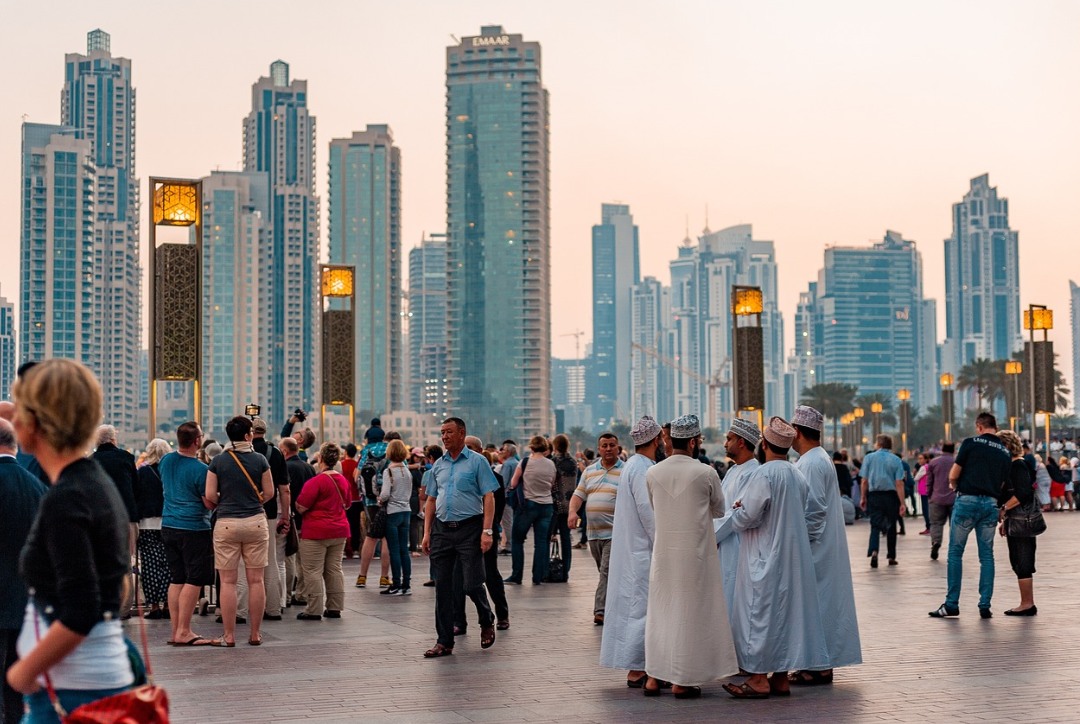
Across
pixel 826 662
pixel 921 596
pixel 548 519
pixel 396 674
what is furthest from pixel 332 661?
pixel 921 596

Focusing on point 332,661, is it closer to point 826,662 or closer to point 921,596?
point 826,662

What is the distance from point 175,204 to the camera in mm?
18766

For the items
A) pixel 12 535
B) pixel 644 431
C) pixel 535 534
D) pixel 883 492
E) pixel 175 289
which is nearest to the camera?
pixel 12 535

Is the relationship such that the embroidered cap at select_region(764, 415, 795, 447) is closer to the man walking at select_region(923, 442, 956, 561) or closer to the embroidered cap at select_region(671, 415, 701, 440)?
the embroidered cap at select_region(671, 415, 701, 440)

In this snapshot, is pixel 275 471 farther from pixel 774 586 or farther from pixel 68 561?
pixel 68 561

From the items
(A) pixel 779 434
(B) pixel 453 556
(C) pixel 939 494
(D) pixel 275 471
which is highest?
(A) pixel 779 434

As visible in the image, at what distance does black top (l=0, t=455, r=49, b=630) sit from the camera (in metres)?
5.91

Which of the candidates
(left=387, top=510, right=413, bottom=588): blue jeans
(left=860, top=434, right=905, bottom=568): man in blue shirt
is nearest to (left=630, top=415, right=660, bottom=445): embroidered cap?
(left=387, top=510, right=413, bottom=588): blue jeans

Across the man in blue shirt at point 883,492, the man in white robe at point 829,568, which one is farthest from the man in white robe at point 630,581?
the man in blue shirt at point 883,492

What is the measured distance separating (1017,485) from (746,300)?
681 inches

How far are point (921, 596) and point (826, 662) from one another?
659 centimetres

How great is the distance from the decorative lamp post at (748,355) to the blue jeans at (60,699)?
26.1 m

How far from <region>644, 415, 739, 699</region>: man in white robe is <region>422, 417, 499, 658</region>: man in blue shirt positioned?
2.32 meters

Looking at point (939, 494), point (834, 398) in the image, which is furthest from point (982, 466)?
point (834, 398)
